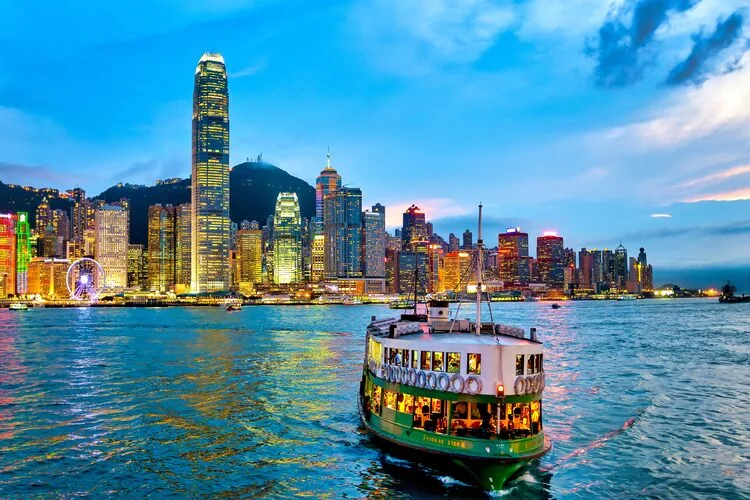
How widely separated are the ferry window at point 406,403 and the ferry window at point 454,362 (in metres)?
2.44

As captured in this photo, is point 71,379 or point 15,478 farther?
point 71,379

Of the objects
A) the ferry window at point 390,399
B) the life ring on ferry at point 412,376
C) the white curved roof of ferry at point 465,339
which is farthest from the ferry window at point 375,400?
the life ring on ferry at point 412,376

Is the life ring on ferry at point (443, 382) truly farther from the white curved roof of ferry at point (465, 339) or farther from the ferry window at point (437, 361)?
the white curved roof of ferry at point (465, 339)

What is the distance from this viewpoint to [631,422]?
122 feet

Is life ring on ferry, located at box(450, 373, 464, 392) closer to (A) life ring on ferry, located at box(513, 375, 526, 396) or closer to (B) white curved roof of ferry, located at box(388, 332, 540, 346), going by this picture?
(B) white curved roof of ferry, located at box(388, 332, 540, 346)

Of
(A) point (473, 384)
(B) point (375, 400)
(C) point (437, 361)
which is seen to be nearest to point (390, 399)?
(B) point (375, 400)

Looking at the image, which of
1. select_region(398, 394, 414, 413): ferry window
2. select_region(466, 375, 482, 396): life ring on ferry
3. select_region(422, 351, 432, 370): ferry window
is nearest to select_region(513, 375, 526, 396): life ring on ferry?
select_region(466, 375, 482, 396): life ring on ferry

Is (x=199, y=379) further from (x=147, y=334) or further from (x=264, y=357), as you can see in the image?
(x=147, y=334)

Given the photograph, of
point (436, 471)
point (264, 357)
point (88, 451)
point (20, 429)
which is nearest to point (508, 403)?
point (436, 471)

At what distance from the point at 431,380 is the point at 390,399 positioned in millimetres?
3108

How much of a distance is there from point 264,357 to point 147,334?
4158cm

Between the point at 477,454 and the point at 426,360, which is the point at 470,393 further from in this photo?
the point at 426,360

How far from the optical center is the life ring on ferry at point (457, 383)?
77.8ft

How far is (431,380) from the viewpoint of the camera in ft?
80.7
